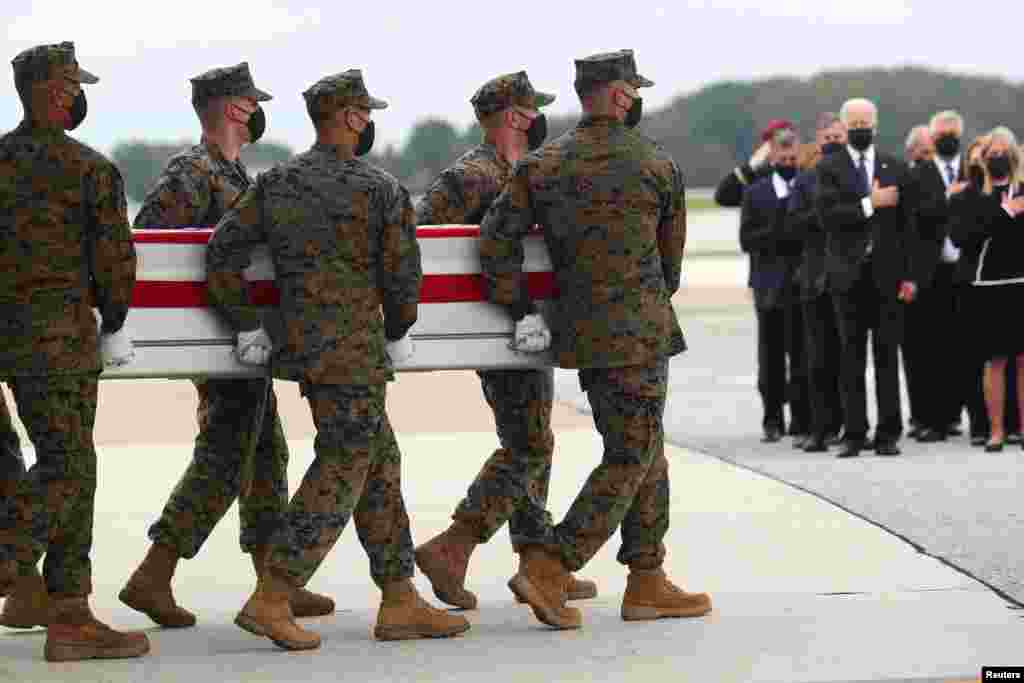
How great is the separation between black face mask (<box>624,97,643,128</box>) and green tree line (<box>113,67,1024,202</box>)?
91852mm

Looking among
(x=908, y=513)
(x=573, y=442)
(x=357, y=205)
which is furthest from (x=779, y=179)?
(x=357, y=205)

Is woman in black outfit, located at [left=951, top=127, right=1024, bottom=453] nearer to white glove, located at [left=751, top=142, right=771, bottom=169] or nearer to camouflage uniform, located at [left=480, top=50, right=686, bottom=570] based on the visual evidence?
white glove, located at [left=751, top=142, right=771, bottom=169]

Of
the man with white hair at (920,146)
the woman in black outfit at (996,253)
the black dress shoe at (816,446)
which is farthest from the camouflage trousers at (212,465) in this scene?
the man with white hair at (920,146)

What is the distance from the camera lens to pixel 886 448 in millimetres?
12789

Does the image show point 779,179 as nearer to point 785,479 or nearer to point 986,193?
point 986,193

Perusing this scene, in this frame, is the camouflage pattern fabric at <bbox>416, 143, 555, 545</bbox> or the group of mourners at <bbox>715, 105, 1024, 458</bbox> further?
the group of mourners at <bbox>715, 105, 1024, 458</bbox>

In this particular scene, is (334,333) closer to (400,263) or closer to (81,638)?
(400,263)

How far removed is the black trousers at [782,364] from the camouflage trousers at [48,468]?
7.15 m

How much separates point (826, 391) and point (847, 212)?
121cm

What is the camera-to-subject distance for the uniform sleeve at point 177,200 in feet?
25.5

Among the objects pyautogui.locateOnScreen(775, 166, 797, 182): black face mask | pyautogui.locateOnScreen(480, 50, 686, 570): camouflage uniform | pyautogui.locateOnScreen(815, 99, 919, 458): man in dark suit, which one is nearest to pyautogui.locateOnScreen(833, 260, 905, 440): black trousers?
pyautogui.locateOnScreen(815, 99, 919, 458): man in dark suit

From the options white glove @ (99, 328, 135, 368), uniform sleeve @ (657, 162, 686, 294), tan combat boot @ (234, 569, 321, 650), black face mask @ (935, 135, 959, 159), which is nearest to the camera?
tan combat boot @ (234, 569, 321, 650)

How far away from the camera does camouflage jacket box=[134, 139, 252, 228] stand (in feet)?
25.5

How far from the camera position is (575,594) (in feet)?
27.2
